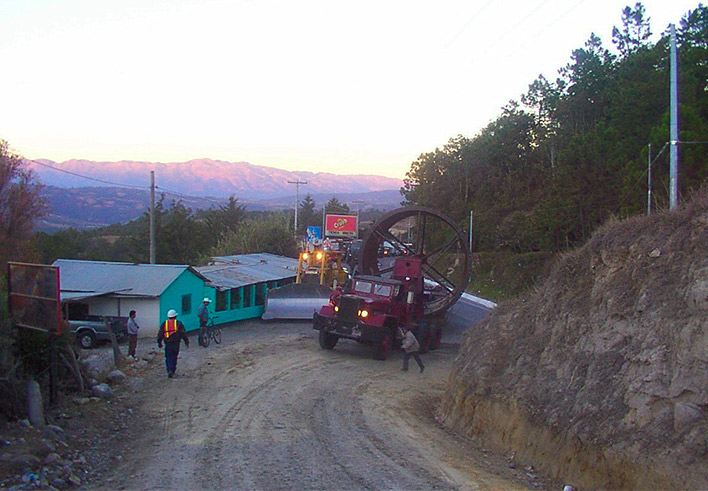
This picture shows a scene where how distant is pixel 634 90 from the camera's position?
30453 mm

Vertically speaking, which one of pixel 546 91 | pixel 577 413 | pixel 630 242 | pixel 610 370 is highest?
pixel 546 91

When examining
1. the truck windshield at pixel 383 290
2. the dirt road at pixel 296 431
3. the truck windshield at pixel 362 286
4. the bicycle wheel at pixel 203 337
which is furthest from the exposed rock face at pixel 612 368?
the bicycle wheel at pixel 203 337

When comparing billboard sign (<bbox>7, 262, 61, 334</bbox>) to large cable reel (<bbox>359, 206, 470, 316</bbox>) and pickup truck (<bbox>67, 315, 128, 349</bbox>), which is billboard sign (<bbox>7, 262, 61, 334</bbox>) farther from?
large cable reel (<bbox>359, 206, 470, 316</bbox>)

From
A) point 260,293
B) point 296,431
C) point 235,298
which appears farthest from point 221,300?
point 296,431

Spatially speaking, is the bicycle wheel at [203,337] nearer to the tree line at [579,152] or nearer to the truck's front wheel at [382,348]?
the truck's front wheel at [382,348]

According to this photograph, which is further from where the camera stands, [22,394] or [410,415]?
[410,415]

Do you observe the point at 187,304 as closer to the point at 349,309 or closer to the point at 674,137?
the point at 349,309

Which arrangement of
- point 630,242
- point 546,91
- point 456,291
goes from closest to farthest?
point 630,242, point 456,291, point 546,91

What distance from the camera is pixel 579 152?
33125 millimetres

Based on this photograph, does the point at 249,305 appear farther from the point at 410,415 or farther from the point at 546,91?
the point at 546,91

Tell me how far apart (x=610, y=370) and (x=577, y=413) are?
74 centimetres

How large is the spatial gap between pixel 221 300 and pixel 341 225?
1372cm

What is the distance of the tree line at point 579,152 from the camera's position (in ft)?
84.2

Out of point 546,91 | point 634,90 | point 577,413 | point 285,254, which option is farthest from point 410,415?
point 546,91
